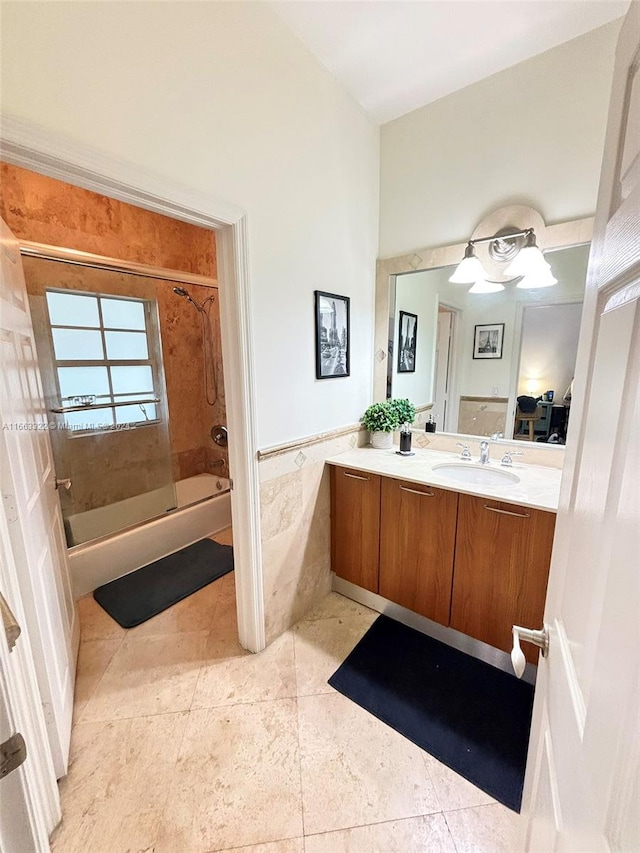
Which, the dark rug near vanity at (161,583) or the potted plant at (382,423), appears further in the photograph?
the potted plant at (382,423)

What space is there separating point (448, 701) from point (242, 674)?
966mm

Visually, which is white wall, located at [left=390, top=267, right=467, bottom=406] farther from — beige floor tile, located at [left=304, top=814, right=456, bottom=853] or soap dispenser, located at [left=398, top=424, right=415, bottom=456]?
beige floor tile, located at [left=304, top=814, right=456, bottom=853]

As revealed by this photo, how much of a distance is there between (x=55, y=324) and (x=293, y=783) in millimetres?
2969

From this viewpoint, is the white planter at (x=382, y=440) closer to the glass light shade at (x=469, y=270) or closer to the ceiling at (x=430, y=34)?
the glass light shade at (x=469, y=270)

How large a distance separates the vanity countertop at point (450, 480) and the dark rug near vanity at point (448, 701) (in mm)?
908

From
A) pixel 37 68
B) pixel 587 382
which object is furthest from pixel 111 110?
pixel 587 382

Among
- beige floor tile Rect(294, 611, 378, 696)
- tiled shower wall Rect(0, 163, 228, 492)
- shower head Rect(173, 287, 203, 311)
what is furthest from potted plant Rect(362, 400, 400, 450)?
shower head Rect(173, 287, 203, 311)

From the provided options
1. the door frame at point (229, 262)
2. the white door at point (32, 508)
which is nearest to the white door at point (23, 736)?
the white door at point (32, 508)

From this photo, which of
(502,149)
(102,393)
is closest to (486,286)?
(502,149)

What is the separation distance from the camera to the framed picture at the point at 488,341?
199cm

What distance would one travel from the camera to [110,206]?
252cm

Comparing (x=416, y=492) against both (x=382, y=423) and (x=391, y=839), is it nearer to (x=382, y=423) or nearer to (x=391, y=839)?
(x=382, y=423)

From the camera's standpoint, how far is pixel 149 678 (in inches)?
65.1

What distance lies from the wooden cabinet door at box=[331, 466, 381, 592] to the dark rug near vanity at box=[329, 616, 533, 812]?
0.34 metres
